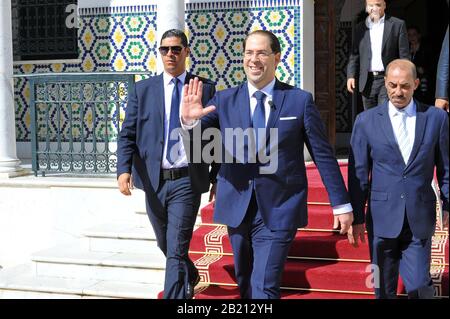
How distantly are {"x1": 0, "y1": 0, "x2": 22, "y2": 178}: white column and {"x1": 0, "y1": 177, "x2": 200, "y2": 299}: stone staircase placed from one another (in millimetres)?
1722

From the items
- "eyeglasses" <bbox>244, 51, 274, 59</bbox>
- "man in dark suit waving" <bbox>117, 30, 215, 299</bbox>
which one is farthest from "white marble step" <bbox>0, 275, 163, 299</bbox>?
"eyeglasses" <bbox>244, 51, 274, 59</bbox>

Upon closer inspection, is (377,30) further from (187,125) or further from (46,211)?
(46,211)

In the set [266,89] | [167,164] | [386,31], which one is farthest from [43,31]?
[266,89]

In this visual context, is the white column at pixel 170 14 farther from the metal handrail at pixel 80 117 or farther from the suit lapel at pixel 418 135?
the suit lapel at pixel 418 135

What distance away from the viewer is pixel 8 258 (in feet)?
27.0

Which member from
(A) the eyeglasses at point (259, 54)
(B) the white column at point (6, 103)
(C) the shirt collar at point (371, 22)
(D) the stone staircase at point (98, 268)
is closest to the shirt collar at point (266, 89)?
(A) the eyeglasses at point (259, 54)

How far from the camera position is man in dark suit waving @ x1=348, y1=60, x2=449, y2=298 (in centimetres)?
403

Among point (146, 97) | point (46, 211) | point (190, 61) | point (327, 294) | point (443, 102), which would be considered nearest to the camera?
point (443, 102)

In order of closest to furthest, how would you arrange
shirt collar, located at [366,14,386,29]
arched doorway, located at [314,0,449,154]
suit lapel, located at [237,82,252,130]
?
suit lapel, located at [237,82,252,130] < shirt collar, located at [366,14,386,29] < arched doorway, located at [314,0,449,154]

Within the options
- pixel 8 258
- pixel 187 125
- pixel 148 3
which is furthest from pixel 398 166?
pixel 148 3

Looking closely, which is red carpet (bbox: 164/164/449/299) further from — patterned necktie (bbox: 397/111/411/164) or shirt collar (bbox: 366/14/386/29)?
shirt collar (bbox: 366/14/386/29)

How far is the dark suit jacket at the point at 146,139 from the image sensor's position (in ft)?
15.8

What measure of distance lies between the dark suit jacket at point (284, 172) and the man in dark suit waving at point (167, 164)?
1.97 feet

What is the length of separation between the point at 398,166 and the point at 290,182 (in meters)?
0.62
